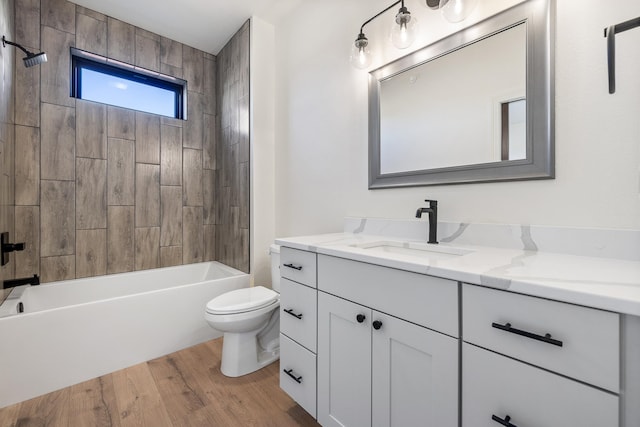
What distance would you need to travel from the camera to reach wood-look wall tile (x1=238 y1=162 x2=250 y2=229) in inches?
101

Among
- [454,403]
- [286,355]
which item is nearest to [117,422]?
[286,355]

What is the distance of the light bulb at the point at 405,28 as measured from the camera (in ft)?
4.52

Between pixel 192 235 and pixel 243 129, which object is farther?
pixel 192 235

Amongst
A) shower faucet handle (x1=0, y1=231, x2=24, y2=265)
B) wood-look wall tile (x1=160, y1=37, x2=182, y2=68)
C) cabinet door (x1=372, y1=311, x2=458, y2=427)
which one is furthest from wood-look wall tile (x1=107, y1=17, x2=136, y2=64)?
cabinet door (x1=372, y1=311, x2=458, y2=427)

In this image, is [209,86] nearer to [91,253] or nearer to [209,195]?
[209,195]

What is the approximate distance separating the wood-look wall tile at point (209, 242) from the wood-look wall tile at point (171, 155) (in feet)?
1.86

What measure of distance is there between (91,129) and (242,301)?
2.00 m

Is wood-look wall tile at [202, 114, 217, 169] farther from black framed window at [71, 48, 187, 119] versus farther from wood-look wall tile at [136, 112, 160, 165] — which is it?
wood-look wall tile at [136, 112, 160, 165]

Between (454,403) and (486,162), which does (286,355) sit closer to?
(454,403)

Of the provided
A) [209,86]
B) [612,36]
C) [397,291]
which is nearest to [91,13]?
[209,86]

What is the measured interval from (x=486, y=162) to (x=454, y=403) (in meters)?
0.95

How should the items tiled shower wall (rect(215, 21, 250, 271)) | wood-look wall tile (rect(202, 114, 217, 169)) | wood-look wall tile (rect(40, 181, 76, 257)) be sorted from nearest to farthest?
wood-look wall tile (rect(40, 181, 76, 257)), tiled shower wall (rect(215, 21, 250, 271)), wood-look wall tile (rect(202, 114, 217, 169))

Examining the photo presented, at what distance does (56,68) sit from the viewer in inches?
87.8

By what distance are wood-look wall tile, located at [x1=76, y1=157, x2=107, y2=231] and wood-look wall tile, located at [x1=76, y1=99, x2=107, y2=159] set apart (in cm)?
7
